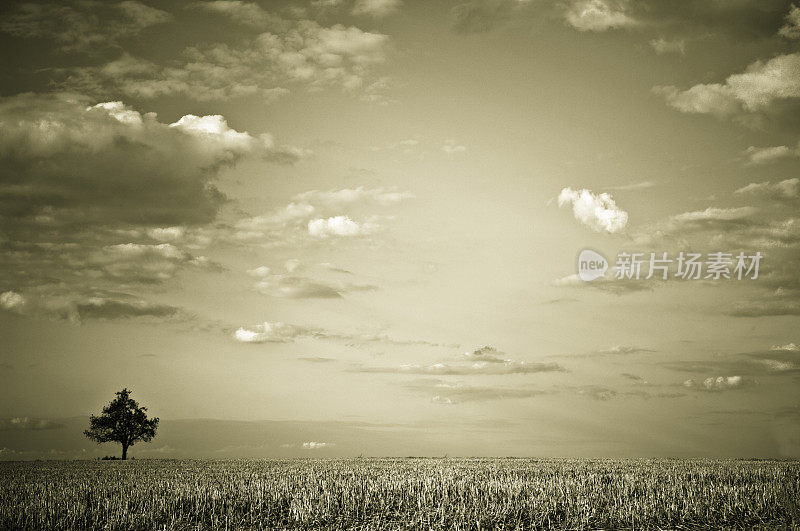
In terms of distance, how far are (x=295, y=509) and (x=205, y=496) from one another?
454 centimetres

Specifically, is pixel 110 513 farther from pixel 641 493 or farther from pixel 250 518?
pixel 641 493

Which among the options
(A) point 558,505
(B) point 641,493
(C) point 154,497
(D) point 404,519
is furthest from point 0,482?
(B) point 641,493

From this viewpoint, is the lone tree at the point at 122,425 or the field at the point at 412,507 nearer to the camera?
the field at the point at 412,507

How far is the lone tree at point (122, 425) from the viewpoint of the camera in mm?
A: 77000

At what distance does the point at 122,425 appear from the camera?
254 ft

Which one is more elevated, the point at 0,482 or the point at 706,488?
the point at 706,488

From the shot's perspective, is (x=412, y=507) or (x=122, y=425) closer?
(x=412, y=507)

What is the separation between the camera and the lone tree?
77000 mm

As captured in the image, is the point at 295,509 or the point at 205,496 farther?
the point at 205,496

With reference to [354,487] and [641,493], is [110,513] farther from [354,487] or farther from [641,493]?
[641,493]

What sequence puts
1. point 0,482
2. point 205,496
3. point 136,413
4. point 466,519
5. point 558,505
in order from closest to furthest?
point 466,519
point 558,505
point 205,496
point 0,482
point 136,413

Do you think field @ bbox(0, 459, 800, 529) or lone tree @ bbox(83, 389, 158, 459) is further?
lone tree @ bbox(83, 389, 158, 459)

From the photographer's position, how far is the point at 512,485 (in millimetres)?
25344

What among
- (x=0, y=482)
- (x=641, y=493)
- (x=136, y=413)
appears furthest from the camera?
(x=136, y=413)
